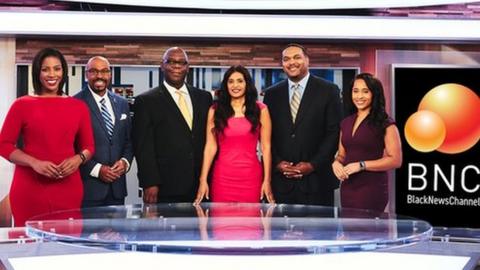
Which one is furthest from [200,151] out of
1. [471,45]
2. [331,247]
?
[331,247]

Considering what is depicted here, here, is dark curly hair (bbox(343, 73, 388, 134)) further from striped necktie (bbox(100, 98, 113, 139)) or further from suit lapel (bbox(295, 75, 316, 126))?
striped necktie (bbox(100, 98, 113, 139))

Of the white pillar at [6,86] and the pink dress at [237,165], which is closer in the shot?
the pink dress at [237,165]

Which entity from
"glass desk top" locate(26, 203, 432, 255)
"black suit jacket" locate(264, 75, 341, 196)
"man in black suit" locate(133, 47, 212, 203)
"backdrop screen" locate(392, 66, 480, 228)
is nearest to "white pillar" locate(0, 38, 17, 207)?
"man in black suit" locate(133, 47, 212, 203)

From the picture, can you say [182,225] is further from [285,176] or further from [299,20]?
[299,20]

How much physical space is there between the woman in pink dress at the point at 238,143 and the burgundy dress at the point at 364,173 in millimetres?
550

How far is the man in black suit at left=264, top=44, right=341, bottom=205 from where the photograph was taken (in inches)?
212

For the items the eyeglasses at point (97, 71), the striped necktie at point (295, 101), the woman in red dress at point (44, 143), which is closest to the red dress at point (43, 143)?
the woman in red dress at point (44, 143)

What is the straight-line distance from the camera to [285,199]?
539cm

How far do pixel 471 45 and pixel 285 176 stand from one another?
5.82 ft

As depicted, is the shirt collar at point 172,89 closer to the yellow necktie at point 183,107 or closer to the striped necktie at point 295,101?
the yellow necktie at point 183,107

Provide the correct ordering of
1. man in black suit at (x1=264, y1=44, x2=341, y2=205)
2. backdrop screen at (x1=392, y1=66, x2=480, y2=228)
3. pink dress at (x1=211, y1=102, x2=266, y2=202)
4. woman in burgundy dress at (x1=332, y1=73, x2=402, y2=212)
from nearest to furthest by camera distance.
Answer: pink dress at (x1=211, y1=102, x2=266, y2=202) → woman in burgundy dress at (x1=332, y1=73, x2=402, y2=212) → man in black suit at (x1=264, y1=44, x2=341, y2=205) → backdrop screen at (x1=392, y1=66, x2=480, y2=228)

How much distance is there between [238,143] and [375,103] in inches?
39.0

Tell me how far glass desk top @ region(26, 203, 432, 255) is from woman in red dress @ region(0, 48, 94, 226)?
4.26ft

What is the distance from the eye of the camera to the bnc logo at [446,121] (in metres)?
5.80
